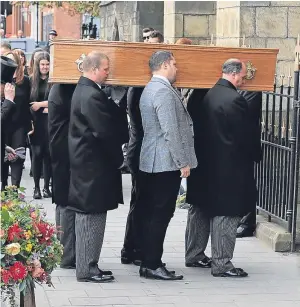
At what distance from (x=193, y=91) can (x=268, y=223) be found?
2020mm

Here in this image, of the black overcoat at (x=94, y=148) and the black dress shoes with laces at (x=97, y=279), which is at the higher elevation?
the black overcoat at (x=94, y=148)

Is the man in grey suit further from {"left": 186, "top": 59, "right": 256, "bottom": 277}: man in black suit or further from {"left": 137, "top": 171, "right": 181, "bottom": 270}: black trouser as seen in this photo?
{"left": 186, "top": 59, "right": 256, "bottom": 277}: man in black suit

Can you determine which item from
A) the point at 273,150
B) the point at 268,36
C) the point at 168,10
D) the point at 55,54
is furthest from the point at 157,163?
the point at 168,10

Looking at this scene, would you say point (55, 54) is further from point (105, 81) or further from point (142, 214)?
point (142, 214)

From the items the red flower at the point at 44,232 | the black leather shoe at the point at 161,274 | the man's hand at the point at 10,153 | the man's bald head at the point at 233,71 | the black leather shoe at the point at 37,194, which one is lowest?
the black leather shoe at the point at 37,194

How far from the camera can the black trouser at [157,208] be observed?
7.65 m

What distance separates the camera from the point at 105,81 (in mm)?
7609

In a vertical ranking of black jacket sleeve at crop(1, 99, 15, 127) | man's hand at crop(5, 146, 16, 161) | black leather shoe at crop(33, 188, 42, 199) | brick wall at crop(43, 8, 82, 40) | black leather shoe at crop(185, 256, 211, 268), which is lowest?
black leather shoe at crop(33, 188, 42, 199)

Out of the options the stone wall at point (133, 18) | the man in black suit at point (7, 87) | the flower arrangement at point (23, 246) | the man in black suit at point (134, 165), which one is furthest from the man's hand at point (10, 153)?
the stone wall at point (133, 18)

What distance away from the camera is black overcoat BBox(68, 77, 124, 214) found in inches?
289

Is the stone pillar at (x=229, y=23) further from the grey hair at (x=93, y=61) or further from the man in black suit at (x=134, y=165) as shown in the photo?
the grey hair at (x=93, y=61)

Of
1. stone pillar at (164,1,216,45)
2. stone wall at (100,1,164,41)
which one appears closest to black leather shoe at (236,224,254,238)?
stone pillar at (164,1,216,45)

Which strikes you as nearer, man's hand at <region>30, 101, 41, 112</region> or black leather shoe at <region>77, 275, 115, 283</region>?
black leather shoe at <region>77, 275, 115, 283</region>

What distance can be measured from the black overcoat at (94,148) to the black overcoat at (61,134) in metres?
0.38
